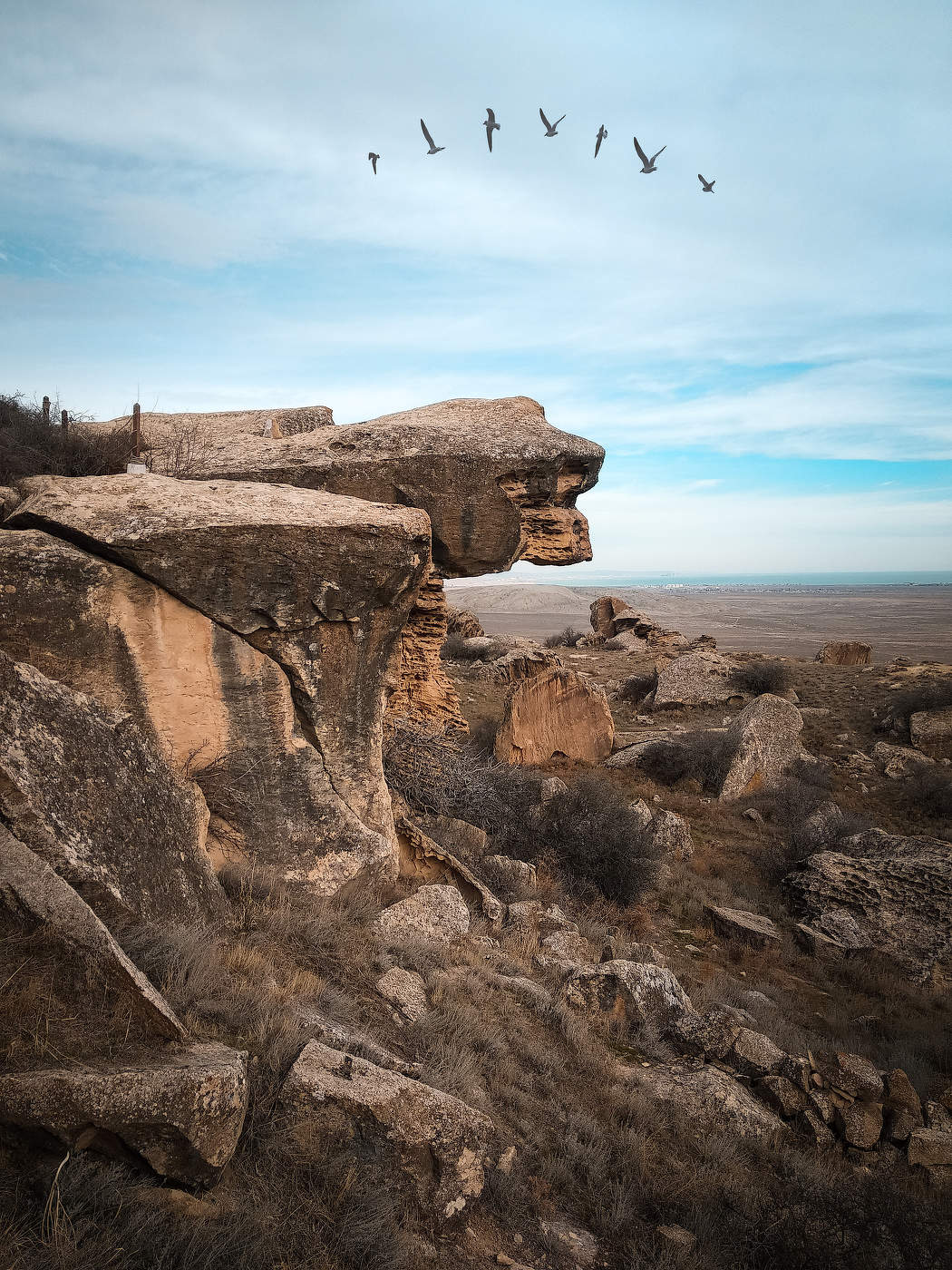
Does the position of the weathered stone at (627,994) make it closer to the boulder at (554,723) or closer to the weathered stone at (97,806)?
the weathered stone at (97,806)

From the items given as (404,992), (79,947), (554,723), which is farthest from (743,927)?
(79,947)

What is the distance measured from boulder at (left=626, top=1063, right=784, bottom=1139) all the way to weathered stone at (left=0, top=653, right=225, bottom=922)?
10.7 feet

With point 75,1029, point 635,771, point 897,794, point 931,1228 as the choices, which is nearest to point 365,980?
point 75,1029

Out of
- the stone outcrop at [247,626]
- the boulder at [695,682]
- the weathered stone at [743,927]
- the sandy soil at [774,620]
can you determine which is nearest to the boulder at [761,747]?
the boulder at [695,682]

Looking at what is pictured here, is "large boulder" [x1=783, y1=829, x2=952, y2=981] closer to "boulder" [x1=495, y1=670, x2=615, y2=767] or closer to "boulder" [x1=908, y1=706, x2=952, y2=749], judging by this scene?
"boulder" [x1=495, y1=670, x2=615, y2=767]

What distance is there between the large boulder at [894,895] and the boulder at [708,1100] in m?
3.78

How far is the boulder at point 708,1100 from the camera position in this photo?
454 centimetres

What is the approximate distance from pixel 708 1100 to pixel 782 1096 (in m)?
0.62

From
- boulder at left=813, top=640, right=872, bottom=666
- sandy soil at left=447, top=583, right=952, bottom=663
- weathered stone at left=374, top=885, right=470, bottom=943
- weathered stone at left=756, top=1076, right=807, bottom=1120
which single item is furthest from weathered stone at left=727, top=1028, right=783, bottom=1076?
sandy soil at left=447, top=583, right=952, bottom=663

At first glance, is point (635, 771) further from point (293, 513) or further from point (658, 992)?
point (293, 513)

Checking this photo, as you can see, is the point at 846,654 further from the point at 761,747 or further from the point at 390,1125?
the point at 390,1125

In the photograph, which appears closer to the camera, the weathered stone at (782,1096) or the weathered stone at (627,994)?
the weathered stone at (782,1096)

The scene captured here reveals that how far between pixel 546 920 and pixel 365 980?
2853 millimetres

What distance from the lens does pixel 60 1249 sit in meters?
2.16
